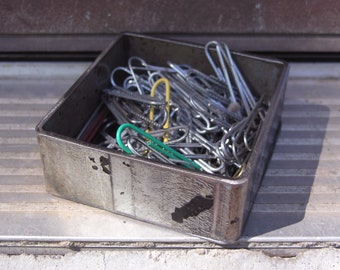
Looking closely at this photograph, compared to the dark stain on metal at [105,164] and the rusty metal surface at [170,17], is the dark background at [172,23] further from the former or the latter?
the dark stain on metal at [105,164]

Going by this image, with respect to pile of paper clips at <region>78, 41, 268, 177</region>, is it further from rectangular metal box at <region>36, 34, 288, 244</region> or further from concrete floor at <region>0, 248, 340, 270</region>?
concrete floor at <region>0, 248, 340, 270</region>

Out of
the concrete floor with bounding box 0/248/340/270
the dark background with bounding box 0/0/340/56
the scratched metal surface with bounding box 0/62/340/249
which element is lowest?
the concrete floor with bounding box 0/248/340/270

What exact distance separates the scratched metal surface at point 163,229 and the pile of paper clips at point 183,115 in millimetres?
144

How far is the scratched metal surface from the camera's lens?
1528 millimetres

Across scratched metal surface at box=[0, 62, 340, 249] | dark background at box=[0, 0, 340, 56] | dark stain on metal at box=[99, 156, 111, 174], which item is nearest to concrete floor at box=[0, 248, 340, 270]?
scratched metal surface at box=[0, 62, 340, 249]

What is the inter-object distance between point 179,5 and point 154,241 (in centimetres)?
96

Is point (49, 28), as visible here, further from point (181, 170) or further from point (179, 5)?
point (181, 170)

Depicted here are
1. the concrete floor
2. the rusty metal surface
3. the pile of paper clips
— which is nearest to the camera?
the concrete floor

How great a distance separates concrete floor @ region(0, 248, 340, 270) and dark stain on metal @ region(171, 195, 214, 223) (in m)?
0.11

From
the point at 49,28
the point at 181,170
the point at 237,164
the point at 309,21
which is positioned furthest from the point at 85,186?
the point at 309,21

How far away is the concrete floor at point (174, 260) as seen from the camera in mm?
1508

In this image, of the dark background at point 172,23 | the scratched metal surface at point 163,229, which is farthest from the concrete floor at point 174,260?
the dark background at point 172,23

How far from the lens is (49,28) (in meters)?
2.15

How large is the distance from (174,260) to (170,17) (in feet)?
3.21
